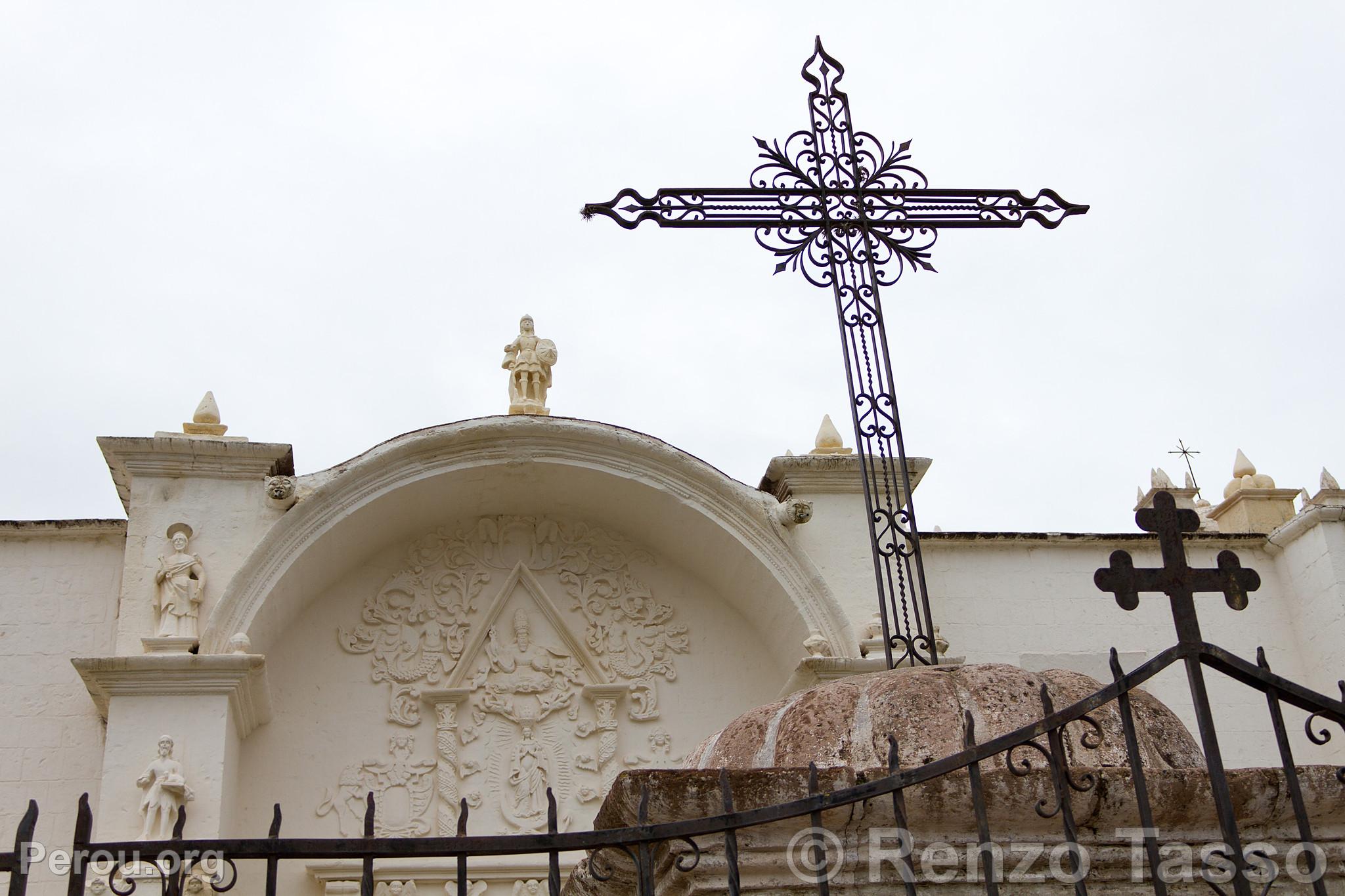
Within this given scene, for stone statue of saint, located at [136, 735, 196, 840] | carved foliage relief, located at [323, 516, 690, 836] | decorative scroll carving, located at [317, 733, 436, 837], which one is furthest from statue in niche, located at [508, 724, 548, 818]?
stone statue of saint, located at [136, 735, 196, 840]

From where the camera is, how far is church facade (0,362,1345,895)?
8.05m

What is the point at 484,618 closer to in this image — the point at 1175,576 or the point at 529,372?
the point at 529,372

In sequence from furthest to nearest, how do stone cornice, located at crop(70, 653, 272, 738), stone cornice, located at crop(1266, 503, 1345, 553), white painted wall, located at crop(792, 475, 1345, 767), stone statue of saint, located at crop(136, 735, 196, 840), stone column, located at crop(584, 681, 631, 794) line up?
stone cornice, located at crop(1266, 503, 1345, 553), white painted wall, located at crop(792, 475, 1345, 767), stone column, located at crop(584, 681, 631, 794), stone cornice, located at crop(70, 653, 272, 738), stone statue of saint, located at crop(136, 735, 196, 840)

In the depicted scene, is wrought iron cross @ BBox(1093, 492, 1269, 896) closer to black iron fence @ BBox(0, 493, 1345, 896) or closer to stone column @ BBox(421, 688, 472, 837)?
black iron fence @ BBox(0, 493, 1345, 896)

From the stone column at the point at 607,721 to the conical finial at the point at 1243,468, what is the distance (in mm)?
5172

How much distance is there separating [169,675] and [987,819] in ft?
19.4

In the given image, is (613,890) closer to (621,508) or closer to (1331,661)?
(621,508)

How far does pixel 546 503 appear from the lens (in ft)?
30.4

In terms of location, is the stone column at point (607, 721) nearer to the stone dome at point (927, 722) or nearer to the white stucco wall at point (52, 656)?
the white stucco wall at point (52, 656)

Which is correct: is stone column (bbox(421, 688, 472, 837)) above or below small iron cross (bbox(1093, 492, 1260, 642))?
above

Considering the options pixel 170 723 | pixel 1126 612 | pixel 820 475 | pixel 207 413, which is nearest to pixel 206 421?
pixel 207 413

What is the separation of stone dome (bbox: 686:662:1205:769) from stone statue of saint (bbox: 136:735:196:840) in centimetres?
485

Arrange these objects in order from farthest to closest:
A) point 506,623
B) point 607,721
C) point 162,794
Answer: point 506,623 < point 607,721 < point 162,794

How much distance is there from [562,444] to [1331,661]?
5205 millimetres
